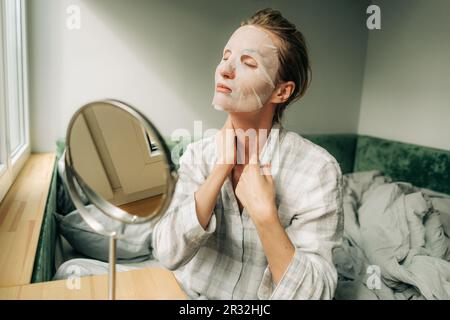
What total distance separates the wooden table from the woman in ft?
0.37

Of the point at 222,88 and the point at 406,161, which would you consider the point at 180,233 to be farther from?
the point at 406,161

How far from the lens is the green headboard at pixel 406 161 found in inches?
68.5

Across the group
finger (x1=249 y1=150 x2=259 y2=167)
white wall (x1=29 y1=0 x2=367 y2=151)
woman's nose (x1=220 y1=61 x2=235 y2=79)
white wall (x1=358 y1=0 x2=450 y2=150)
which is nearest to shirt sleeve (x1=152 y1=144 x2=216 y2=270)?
finger (x1=249 y1=150 x2=259 y2=167)

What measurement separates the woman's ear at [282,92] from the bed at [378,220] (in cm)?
53

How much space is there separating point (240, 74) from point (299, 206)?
27cm

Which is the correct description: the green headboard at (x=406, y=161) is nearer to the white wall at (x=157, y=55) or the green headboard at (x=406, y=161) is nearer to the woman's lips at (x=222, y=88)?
the white wall at (x=157, y=55)

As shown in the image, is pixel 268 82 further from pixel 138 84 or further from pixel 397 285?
pixel 138 84

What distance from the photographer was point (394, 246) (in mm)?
1253

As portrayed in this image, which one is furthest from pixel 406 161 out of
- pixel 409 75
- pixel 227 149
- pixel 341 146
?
pixel 227 149

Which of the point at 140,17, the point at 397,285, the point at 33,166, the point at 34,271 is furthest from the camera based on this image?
the point at 140,17

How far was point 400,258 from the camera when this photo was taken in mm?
1201

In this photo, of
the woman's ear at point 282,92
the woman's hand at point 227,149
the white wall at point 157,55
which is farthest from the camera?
the white wall at point 157,55

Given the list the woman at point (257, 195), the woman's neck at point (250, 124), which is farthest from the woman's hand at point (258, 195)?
the woman's neck at point (250, 124)
